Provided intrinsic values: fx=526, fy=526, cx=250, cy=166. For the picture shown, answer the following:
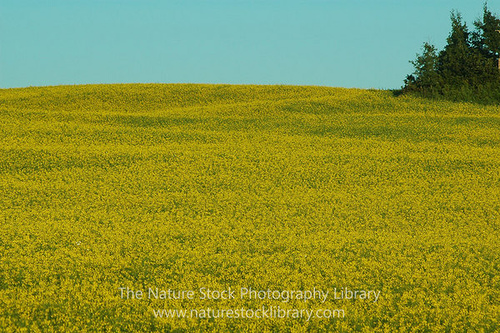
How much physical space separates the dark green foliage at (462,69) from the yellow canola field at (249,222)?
22.3ft

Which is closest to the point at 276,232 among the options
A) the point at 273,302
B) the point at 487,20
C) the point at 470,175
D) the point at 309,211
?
the point at 309,211

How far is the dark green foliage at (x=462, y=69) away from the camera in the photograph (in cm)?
4171

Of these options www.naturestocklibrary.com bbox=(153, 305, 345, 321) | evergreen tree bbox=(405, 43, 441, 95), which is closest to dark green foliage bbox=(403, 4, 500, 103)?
evergreen tree bbox=(405, 43, 441, 95)

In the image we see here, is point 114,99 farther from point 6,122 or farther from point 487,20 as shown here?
point 487,20

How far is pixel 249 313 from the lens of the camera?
8727mm

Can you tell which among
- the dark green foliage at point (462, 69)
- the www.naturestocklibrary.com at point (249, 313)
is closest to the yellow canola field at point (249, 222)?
the www.naturestocklibrary.com at point (249, 313)

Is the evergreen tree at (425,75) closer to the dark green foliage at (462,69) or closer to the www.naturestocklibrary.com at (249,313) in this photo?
the dark green foliage at (462,69)

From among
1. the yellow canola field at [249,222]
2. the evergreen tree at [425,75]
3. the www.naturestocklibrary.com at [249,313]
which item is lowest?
the www.naturestocklibrary.com at [249,313]

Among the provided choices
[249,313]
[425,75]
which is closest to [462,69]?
[425,75]

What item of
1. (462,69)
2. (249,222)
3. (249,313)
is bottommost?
(249,313)

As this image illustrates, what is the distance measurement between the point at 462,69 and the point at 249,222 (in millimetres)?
35604

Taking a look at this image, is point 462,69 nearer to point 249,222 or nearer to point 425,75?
point 425,75

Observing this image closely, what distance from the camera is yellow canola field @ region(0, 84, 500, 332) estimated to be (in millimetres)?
8953

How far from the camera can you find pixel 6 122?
105 ft
